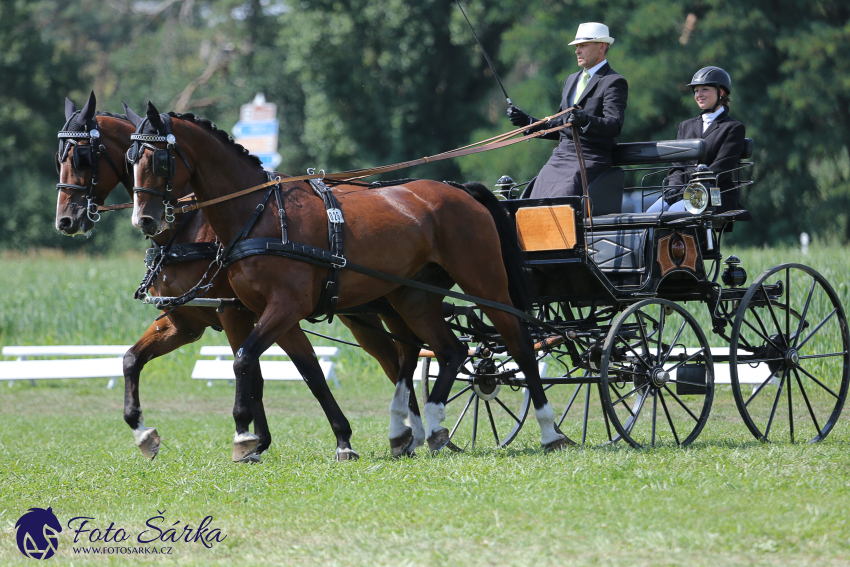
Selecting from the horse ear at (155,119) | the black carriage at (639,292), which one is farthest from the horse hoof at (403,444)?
the horse ear at (155,119)

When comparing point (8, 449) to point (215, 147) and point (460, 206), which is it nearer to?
point (215, 147)

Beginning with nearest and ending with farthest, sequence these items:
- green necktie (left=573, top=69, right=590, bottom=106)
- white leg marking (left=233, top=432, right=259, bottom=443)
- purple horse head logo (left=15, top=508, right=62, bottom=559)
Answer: purple horse head logo (left=15, top=508, right=62, bottom=559)
white leg marking (left=233, top=432, right=259, bottom=443)
green necktie (left=573, top=69, right=590, bottom=106)

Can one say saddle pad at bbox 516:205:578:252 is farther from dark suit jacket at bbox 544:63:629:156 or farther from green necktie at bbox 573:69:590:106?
green necktie at bbox 573:69:590:106

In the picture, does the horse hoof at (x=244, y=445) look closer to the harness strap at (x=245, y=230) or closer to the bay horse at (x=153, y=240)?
the bay horse at (x=153, y=240)

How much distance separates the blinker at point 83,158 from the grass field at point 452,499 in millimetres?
2044

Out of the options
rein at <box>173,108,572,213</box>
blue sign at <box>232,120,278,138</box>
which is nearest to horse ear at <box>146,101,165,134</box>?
rein at <box>173,108,572,213</box>

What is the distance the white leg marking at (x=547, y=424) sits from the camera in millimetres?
6895

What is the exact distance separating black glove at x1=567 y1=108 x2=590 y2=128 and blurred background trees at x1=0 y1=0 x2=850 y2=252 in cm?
1619

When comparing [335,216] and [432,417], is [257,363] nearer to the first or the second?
[335,216]

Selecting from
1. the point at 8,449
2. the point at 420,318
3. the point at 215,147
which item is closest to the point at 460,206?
the point at 420,318

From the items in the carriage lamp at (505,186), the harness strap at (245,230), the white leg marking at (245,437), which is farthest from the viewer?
the carriage lamp at (505,186)

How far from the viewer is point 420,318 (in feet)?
23.2

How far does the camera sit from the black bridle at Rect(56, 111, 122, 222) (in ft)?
22.0

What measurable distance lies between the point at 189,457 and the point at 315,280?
1.90 meters
